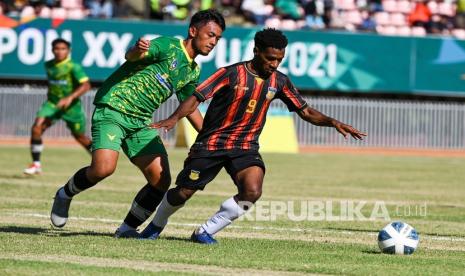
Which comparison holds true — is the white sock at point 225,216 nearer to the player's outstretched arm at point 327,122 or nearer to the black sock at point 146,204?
the black sock at point 146,204

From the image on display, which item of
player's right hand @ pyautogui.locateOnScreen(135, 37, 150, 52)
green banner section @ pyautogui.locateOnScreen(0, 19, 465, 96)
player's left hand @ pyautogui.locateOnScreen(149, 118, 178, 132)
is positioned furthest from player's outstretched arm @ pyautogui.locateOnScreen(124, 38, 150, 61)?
green banner section @ pyautogui.locateOnScreen(0, 19, 465, 96)

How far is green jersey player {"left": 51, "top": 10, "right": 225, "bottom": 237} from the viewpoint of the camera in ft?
33.9

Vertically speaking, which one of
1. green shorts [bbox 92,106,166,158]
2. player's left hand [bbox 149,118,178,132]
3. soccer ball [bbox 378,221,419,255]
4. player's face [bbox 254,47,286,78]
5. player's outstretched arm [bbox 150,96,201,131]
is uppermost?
player's face [bbox 254,47,286,78]

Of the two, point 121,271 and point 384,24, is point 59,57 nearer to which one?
point 121,271

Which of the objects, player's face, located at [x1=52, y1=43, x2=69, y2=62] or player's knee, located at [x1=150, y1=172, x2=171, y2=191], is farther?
player's face, located at [x1=52, y1=43, x2=69, y2=62]

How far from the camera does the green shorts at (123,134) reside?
10.3 metres

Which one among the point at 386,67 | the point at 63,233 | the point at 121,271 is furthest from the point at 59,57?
the point at 386,67

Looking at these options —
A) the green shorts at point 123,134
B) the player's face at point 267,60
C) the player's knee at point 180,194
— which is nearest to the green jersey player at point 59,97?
the green shorts at point 123,134

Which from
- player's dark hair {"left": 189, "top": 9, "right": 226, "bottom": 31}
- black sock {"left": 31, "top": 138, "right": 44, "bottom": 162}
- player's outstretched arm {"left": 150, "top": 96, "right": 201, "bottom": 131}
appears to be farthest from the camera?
black sock {"left": 31, "top": 138, "right": 44, "bottom": 162}

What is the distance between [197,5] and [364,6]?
6.24 m

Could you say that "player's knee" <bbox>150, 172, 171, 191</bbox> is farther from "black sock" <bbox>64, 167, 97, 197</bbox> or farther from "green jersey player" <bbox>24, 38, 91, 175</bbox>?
"green jersey player" <bbox>24, 38, 91, 175</bbox>

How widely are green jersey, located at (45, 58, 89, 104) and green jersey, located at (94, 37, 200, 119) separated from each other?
932 cm

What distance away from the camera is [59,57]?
19.6 m

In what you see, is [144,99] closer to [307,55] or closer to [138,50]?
[138,50]
